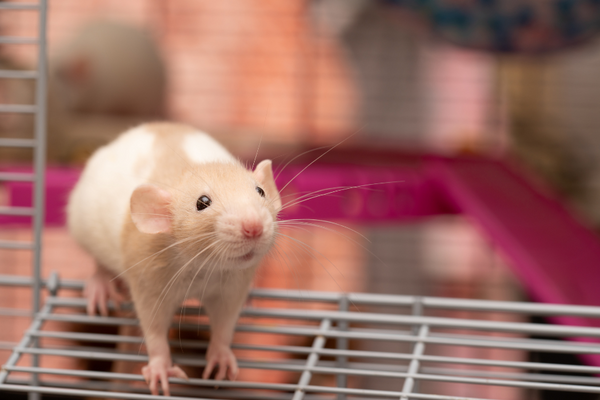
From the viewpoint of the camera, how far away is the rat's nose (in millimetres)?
675

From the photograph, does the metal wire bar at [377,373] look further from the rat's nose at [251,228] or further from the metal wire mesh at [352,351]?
the rat's nose at [251,228]

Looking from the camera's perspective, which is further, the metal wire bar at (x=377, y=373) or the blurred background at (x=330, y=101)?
the blurred background at (x=330, y=101)

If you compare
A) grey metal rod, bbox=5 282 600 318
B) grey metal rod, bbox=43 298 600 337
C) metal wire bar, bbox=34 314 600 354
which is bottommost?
metal wire bar, bbox=34 314 600 354

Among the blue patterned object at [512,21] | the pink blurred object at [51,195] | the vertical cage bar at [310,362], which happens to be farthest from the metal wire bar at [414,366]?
the blue patterned object at [512,21]

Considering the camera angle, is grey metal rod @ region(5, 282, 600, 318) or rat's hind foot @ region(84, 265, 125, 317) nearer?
grey metal rod @ region(5, 282, 600, 318)

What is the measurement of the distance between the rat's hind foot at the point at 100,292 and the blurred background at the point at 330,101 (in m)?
0.99

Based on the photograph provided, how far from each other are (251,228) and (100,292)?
1.23 ft

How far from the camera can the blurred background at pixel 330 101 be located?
2350mm

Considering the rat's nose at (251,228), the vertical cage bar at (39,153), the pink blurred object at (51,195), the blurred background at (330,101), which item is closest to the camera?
the rat's nose at (251,228)

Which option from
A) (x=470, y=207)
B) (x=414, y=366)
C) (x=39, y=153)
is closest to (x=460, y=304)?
(x=414, y=366)

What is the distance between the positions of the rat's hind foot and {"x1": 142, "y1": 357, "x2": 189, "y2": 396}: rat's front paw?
0.58ft

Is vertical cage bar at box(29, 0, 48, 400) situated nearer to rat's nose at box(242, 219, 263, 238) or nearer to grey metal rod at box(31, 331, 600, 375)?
grey metal rod at box(31, 331, 600, 375)

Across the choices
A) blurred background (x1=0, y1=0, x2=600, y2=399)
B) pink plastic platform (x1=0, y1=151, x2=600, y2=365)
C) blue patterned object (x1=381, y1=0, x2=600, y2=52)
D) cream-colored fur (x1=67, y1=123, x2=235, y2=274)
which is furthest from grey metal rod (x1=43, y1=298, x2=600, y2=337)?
blurred background (x1=0, y1=0, x2=600, y2=399)

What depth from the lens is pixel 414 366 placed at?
746 mm
